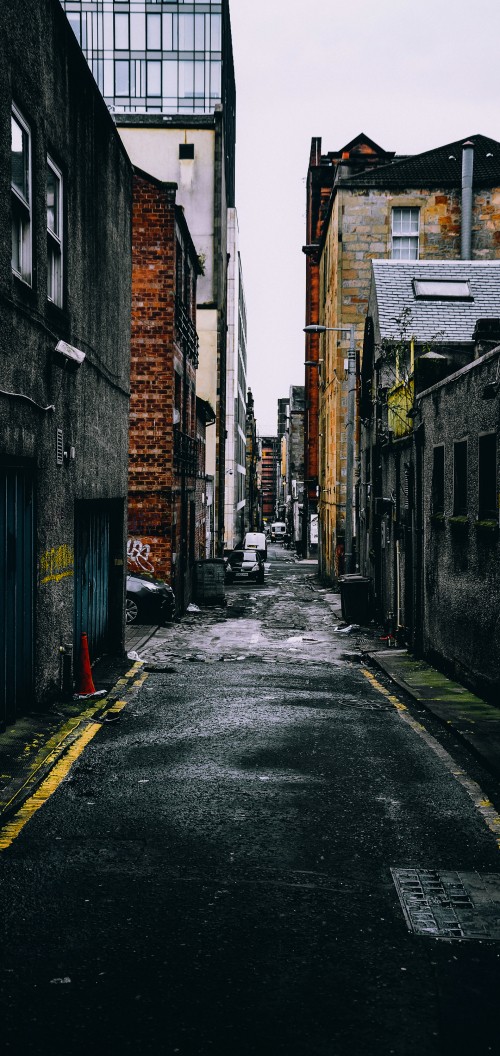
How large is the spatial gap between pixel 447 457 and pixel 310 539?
159 ft

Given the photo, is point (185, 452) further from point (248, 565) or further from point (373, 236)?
point (373, 236)

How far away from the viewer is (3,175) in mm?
7973

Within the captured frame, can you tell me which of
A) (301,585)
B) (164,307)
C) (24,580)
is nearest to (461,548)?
(24,580)

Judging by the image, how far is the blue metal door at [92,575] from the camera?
40.6ft

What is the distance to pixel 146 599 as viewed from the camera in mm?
21047

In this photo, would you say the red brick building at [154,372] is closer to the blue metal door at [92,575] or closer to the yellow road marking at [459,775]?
the blue metal door at [92,575]

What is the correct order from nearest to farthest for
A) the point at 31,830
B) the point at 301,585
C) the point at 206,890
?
the point at 206,890 → the point at 31,830 → the point at 301,585

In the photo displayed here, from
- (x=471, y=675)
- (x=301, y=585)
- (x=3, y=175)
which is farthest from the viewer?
(x=301, y=585)

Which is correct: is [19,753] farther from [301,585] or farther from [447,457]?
[301,585]

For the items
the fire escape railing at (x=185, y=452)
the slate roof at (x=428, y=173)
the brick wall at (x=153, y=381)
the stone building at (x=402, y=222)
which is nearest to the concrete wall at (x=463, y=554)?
the brick wall at (x=153, y=381)

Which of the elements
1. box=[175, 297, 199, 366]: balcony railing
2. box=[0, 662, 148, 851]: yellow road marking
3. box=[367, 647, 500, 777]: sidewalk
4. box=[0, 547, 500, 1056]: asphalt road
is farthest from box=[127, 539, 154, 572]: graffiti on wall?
box=[0, 547, 500, 1056]: asphalt road

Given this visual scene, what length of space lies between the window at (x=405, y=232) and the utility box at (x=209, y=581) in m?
16.3

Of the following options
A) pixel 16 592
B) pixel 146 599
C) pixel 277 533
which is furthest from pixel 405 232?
pixel 277 533

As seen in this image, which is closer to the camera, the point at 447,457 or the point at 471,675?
the point at 471,675
